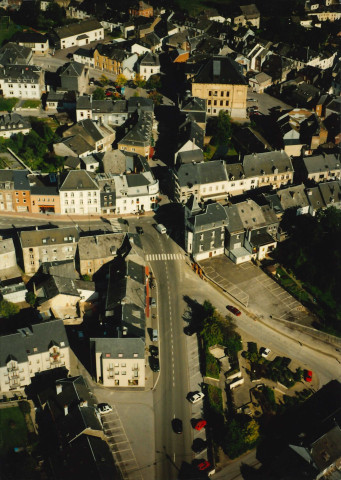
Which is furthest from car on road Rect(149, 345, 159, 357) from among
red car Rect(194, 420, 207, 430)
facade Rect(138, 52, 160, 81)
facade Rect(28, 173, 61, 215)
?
facade Rect(138, 52, 160, 81)

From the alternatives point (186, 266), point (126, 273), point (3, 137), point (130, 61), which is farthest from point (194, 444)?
point (130, 61)

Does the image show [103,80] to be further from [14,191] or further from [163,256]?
[163,256]

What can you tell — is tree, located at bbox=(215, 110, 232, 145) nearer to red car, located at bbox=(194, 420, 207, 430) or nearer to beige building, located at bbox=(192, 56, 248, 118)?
beige building, located at bbox=(192, 56, 248, 118)

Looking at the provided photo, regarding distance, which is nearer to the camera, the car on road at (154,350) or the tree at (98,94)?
the car on road at (154,350)

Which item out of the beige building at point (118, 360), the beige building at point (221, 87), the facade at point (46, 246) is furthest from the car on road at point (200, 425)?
the beige building at point (221, 87)

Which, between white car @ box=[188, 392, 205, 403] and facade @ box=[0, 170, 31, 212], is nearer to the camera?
white car @ box=[188, 392, 205, 403]

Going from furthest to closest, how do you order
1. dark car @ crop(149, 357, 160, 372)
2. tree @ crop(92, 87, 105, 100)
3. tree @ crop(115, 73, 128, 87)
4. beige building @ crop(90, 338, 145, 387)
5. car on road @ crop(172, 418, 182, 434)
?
tree @ crop(115, 73, 128, 87) < tree @ crop(92, 87, 105, 100) < dark car @ crop(149, 357, 160, 372) < beige building @ crop(90, 338, 145, 387) < car on road @ crop(172, 418, 182, 434)

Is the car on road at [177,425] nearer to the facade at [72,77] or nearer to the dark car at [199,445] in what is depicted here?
the dark car at [199,445]

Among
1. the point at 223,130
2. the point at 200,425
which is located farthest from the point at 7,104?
the point at 200,425
